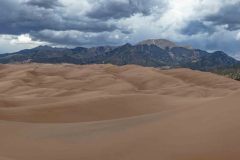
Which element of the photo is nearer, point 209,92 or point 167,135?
point 167,135

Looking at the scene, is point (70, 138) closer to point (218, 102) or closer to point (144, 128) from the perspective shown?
point (144, 128)

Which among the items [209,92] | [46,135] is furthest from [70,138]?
[209,92]

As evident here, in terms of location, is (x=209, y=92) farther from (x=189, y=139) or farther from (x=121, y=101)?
(x=189, y=139)

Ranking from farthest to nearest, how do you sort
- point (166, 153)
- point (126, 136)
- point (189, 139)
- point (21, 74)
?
point (21, 74), point (126, 136), point (189, 139), point (166, 153)

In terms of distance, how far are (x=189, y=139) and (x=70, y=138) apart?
2.58 m

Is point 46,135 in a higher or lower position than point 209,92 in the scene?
higher

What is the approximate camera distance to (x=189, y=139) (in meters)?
7.93

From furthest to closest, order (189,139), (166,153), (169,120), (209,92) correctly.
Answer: (209,92)
(169,120)
(189,139)
(166,153)

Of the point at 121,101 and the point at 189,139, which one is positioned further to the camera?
the point at 121,101

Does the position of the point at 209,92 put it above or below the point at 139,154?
below

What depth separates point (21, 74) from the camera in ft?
187

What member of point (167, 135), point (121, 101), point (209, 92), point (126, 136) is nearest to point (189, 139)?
point (167, 135)

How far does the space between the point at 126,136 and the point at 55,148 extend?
4.72ft

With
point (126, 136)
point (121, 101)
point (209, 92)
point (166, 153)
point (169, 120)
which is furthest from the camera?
point (209, 92)
